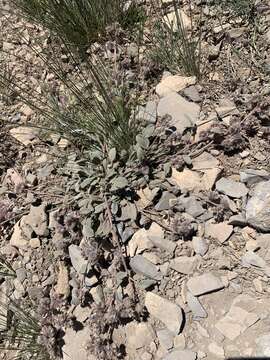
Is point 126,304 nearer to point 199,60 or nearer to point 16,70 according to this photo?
point 199,60

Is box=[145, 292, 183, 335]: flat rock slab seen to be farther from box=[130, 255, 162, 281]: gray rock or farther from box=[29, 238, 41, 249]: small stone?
box=[29, 238, 41, 249]: small stone

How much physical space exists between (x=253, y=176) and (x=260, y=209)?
20 cm

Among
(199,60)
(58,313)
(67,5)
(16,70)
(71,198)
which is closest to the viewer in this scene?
(58,313)

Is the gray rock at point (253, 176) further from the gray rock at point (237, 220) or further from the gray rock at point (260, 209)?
the gray rock at point (237, 220)

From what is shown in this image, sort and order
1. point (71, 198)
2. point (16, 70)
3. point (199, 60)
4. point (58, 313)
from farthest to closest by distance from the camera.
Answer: point (16, 70)
point (199, 60)
point (71, 198)
point (58, 313)

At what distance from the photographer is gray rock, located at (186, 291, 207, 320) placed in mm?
2250

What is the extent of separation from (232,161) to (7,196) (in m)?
1.20

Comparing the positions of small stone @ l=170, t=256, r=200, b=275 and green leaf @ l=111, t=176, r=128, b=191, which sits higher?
green leaf @ l=111, t=176, r=128, b=191

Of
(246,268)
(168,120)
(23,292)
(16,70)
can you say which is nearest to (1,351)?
(23,292)

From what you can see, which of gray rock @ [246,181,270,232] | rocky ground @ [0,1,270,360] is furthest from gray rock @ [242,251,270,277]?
gray rock @ [246,181,270,232]

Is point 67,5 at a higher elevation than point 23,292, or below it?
higher

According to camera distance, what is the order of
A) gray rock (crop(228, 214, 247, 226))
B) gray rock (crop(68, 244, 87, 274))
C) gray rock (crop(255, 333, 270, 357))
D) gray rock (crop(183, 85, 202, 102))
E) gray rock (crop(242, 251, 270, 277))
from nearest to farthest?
gray rock (crop(255, 333, 270, 357))
gray rock (crop(242, 251, 270, 277))
gray rock (crop(228, 214, 247, 226))
gray rock (crop(68, 244, 87, 274))
gray rock (crop(183, 85, 202, 102))

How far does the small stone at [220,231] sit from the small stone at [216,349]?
45 cm

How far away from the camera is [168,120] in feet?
8.87
